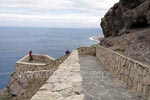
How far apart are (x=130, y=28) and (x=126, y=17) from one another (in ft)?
4.08

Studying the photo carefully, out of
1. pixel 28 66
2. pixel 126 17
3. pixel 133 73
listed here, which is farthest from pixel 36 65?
pixel 133 73

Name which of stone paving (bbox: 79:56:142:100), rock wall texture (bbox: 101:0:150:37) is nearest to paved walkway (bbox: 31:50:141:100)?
stone paving (bbox: 79:56:142:100)

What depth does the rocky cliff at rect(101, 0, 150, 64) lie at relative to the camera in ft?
52.3

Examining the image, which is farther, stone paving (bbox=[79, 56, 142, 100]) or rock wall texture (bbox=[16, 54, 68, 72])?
rock wall texture (bbox=[16, 54, 68, 72])

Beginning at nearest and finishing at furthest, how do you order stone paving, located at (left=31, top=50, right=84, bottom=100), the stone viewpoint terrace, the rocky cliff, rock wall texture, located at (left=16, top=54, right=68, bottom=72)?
stone paving, located at (left=31, top=50, right=84, bottom=100), the stone viewpoint terrace, the rocky cliff, rock wall texture, located at (left=16, top=54, right=68, bottom=72)

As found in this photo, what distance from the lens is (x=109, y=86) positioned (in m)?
9.48

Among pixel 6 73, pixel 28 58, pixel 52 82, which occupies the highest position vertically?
pixel 52 82

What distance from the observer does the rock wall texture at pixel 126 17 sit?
21.0 metres

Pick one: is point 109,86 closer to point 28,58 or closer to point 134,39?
point 134,39

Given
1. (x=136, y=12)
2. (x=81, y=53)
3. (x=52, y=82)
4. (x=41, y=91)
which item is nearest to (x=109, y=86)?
(x=52, y=82)

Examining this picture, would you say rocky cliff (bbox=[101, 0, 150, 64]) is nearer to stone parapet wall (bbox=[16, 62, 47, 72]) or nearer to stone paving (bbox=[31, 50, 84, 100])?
stone parapet wall (bbox=[16, 62, 47, 72])

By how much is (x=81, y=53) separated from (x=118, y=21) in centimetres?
654

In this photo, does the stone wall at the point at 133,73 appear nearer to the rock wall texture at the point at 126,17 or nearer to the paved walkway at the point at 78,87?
the paved walkway at the point at 78,87

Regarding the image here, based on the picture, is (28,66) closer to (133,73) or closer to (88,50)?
(88,50)
